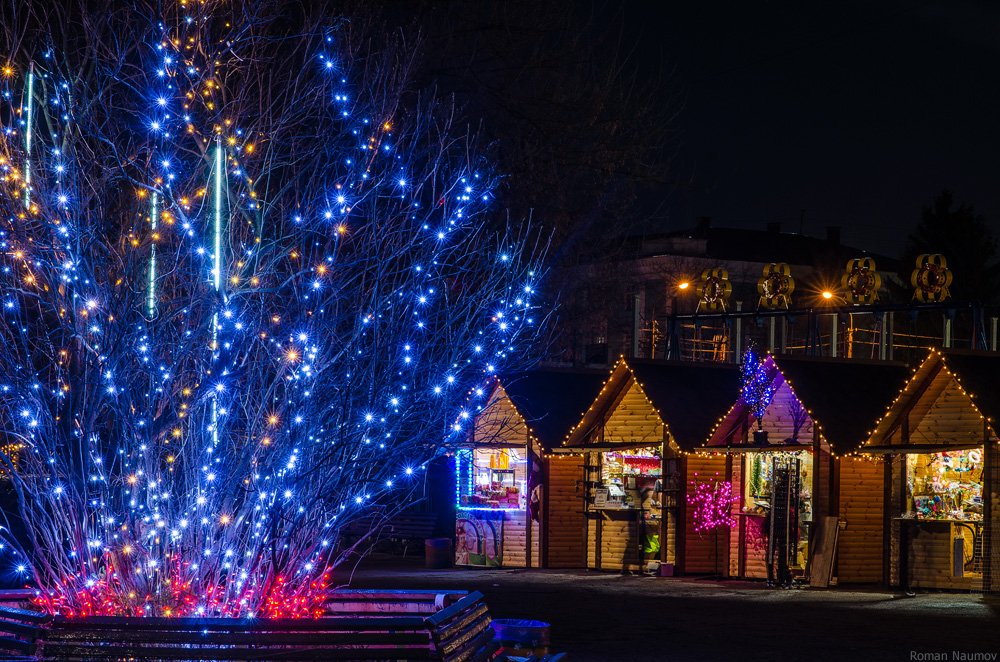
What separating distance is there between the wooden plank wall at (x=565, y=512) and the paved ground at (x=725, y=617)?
2202 mm

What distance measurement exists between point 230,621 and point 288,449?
1.86 m

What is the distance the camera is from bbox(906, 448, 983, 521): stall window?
21453mm

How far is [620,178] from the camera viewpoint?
28578mm

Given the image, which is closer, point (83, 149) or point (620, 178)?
point (83, 149)

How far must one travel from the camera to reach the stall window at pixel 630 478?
26.0m

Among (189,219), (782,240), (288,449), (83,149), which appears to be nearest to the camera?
(288,449)

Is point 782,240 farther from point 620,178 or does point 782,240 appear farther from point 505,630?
point 505,630

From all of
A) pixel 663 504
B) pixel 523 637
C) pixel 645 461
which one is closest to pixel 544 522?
pixel 645 461

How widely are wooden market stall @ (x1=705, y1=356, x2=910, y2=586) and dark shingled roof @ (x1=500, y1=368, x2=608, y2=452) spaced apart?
3778mm

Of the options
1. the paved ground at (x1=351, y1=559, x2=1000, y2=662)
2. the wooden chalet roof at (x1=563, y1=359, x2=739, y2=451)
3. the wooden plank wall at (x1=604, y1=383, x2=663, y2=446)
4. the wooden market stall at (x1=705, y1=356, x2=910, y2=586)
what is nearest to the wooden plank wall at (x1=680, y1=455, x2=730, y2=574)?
the wooden market stall at (x1=705, y1=356, x2=910, y2=586)

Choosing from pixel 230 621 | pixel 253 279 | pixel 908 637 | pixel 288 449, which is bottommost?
pixel 908 637

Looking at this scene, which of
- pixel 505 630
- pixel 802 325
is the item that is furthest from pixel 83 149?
pixel 802 325

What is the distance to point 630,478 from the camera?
86.7 feet

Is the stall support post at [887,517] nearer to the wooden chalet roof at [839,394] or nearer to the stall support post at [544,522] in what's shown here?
the wooden chalet roof at [839,394]
